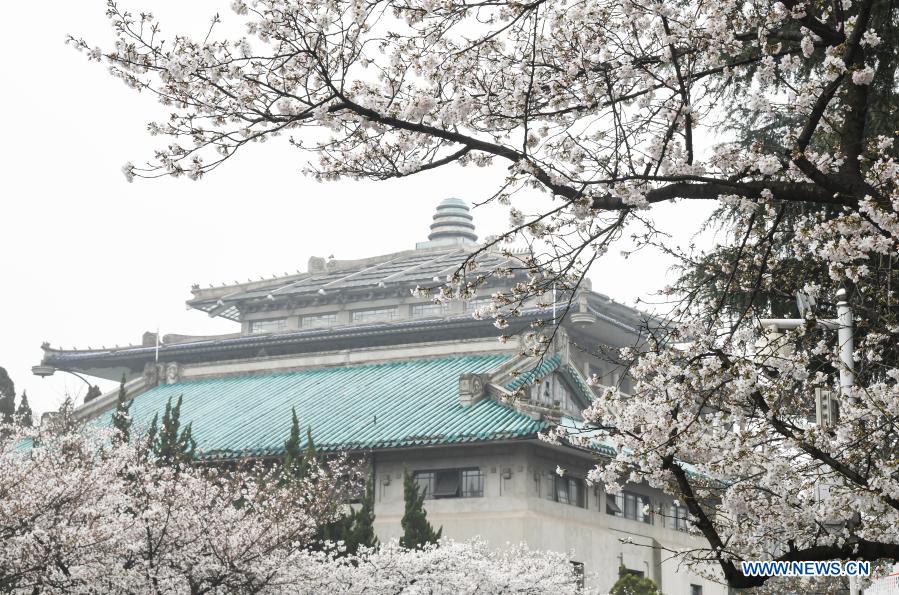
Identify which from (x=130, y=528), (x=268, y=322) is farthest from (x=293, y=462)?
(x=268, y=322)

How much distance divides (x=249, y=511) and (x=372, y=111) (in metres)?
17.9

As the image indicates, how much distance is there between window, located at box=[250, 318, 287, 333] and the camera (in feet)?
165

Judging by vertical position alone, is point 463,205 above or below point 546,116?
above

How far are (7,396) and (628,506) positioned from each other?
23108 millimetres

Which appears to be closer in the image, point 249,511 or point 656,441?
point 656,441

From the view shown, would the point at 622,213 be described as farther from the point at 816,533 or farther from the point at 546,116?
the point at 816,533

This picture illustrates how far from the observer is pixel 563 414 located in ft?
107

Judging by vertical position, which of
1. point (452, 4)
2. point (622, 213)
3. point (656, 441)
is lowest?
point (656, 441)

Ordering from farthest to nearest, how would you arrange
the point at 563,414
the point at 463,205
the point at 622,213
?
the point at 463,205
the point at 563,414
the point at 622,213

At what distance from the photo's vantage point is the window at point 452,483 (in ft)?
109

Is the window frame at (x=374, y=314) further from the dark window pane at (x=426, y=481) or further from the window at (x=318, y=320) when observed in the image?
the dark window pane at (x=426, y=481)

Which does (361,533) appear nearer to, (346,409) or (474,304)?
(346,409)

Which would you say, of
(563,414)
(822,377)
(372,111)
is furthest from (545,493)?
(372,111)

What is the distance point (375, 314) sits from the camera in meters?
48.5
